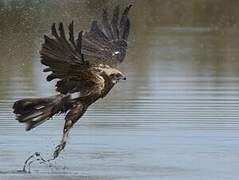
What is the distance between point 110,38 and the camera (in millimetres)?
12516

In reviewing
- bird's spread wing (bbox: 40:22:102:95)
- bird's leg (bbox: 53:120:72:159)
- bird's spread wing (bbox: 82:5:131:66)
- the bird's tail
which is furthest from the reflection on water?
bird's spread wing (bbox: 82:5:131:66)

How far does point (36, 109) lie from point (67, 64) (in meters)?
0.49

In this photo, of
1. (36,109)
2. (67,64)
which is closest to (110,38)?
(67,64)

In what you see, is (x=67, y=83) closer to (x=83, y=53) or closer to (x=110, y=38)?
(x=83, y=53)

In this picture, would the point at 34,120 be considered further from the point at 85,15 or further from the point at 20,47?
the point at 85,15

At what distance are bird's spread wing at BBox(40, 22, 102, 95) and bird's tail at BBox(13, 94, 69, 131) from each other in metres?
0.15

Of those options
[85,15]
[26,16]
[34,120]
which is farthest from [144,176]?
[26,16]

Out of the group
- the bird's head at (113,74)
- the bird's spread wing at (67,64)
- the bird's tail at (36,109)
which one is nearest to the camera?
the bird's spread wing at (67,64)

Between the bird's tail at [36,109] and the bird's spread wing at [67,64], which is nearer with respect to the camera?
the bird's spread wing at [67,64]

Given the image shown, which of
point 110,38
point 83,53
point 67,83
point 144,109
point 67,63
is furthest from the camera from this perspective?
point 144,109

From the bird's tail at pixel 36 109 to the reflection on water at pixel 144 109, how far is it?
20.0 inches

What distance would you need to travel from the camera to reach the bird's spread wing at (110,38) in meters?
12.4

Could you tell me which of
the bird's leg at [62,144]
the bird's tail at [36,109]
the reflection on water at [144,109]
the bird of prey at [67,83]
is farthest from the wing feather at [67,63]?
the reflection on water at [144,109]

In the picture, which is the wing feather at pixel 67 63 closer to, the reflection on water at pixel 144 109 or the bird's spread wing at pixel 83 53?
the bird's spread wing at pixel 83 53
